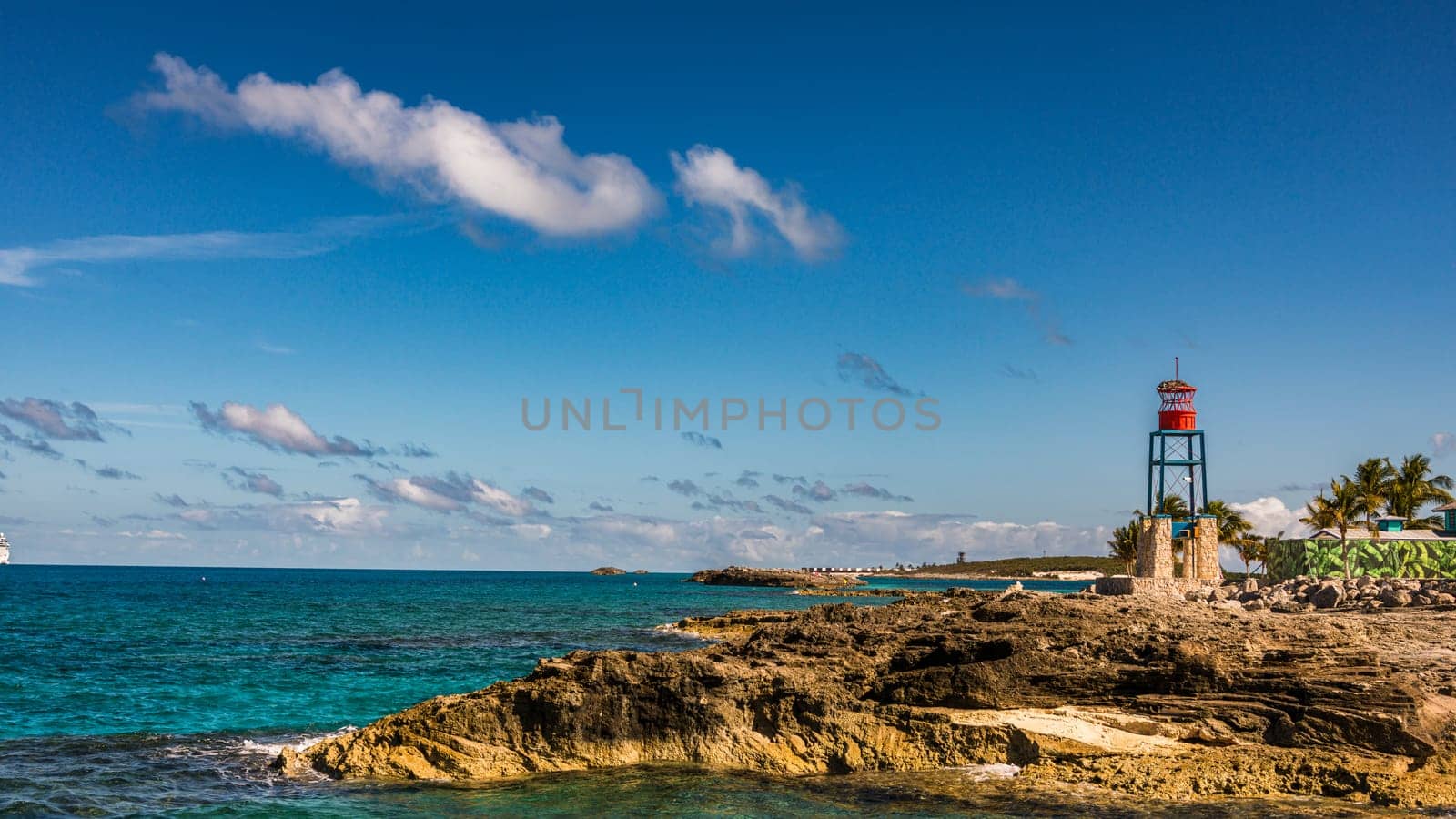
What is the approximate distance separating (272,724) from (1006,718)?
1609 cm

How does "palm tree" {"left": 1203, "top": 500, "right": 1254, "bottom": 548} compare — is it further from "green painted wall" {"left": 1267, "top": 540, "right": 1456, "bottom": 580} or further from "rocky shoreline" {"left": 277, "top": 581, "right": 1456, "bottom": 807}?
"rocky shoreline" {"left": 277, "top": 581, "right": 1456, "bottom": 807}

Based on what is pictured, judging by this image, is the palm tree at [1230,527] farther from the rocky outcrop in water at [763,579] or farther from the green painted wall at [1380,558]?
the rocky outcrop in water at [763,579]

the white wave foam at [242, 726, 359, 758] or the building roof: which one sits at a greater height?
the building roof

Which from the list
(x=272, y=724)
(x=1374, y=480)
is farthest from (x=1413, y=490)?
(x=272, y=724)

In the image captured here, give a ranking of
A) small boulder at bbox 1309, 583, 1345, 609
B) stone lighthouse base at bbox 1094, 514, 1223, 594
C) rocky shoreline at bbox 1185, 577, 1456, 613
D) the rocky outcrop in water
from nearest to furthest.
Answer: rocky shoreline at bbox 1185, 577, 1456, 613 → small boulder at bbox 1309, 583, 1345, 609 → stone lighthouse base at bbox 1094, 514, 1223, 594 → the rocky outcrop in water

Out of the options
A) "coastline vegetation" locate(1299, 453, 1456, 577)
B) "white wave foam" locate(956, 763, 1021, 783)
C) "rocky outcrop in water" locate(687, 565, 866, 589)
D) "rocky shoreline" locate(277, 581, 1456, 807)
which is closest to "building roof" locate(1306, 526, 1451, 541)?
Answer: "coastline vegetation" locate(1299, 453, 1456, 577)

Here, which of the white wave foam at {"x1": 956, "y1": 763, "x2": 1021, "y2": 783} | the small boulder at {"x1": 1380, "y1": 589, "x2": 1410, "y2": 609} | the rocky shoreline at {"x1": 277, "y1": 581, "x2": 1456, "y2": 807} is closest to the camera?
the rocky shoreline at {"x1": 277, "y1": 581, "x2": 1456, "y2": 807}

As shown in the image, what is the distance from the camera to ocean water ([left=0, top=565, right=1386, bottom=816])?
15445 millimetres

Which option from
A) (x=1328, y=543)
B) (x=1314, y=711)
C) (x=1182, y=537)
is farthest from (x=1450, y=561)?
(x=1314, y=711)

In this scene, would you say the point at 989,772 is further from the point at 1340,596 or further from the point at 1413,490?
the point at 1413,490

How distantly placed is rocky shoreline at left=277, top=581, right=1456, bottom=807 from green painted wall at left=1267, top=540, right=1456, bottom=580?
38.2 meters

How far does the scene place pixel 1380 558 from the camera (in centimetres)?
5219

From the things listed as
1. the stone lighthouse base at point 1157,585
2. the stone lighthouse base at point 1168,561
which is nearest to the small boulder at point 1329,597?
the stone lighthouse base at point 1157,585

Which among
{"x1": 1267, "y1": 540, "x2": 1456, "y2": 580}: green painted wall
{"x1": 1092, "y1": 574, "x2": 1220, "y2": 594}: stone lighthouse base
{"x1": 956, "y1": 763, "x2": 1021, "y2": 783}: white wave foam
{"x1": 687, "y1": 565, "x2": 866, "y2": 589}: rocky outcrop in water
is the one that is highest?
{"x1": 1267, "y1": 540, "x2": 1456, "y2": 580}: green painted wall
